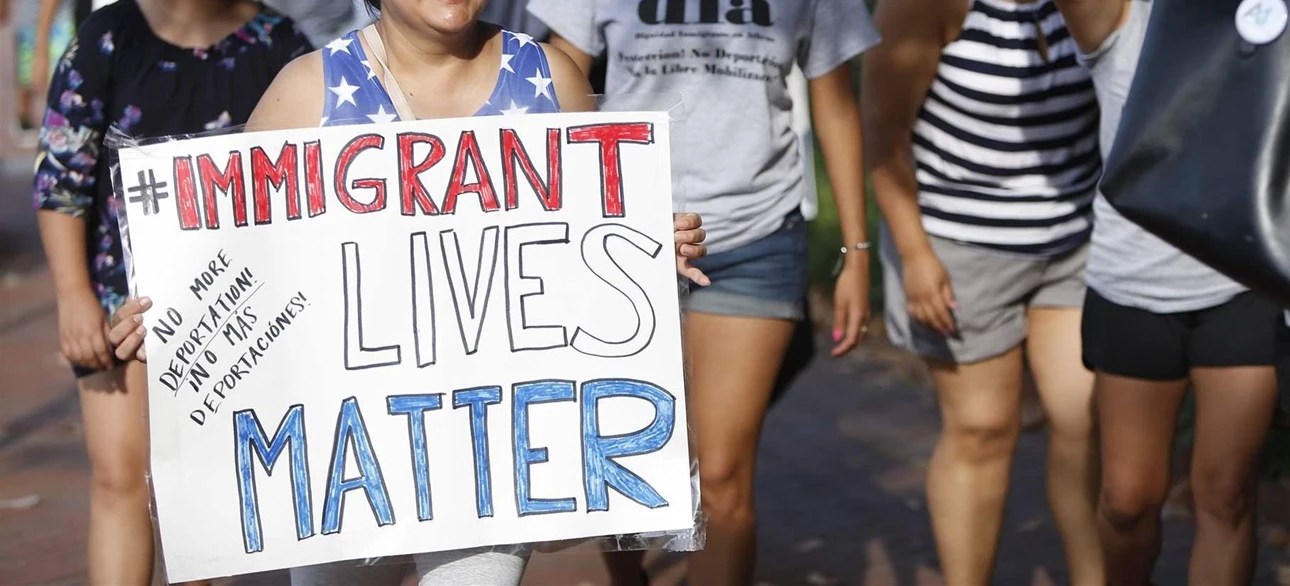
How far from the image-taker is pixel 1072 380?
4324mm

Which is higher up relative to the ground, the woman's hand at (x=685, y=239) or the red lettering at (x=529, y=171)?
the red lettering at (x=529, y=171)

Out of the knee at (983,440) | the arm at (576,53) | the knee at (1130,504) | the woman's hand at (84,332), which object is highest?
the arm at (576,53)

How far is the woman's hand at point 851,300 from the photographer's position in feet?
13.6

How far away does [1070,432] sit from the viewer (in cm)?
440

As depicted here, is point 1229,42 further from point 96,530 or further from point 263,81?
point 96,530

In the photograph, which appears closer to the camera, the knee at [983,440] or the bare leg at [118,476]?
the bare leg at [118,476]

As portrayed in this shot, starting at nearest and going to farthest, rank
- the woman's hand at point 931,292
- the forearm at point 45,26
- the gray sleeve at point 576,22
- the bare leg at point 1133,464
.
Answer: the bare leg at point 1133,464 < the gray sleeve at point 576,22 < the woman's hand at point 931,292 < the forearm at point 45,26

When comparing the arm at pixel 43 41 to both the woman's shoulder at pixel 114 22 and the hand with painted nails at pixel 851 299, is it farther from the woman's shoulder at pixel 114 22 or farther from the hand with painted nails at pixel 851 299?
the hand with painted nails at pixel 851 299

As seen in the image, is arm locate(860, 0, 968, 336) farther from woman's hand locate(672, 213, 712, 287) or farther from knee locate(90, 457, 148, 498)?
knee locate(90, 457, 148, 498)

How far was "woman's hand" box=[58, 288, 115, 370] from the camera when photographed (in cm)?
387

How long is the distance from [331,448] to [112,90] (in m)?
1.32

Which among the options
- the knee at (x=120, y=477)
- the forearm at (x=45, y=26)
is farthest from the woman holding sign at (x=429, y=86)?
the forearm at (x=45, y=26)

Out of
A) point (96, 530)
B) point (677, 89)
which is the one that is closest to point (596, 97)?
point (677, 89)

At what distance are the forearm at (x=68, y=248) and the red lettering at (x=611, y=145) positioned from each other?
1.47 metres
